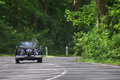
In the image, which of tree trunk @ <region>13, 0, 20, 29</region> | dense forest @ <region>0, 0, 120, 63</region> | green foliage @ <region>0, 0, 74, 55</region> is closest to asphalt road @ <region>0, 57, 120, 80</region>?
dense forest @ <region>0, 0, 120, 63</region>

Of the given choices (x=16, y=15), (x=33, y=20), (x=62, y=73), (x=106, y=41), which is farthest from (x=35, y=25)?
(x=62, y=73)

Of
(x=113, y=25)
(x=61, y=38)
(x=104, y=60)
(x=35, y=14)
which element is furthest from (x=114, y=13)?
(x=61, y=38)

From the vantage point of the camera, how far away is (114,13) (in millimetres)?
31750

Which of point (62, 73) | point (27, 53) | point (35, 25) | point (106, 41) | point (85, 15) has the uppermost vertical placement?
point (35, 25)

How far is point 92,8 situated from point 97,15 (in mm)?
1063

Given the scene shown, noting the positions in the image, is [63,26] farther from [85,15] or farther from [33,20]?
[85,15]

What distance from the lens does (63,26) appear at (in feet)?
215

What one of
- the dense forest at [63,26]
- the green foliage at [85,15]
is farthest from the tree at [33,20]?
the green foliage at [85,15]

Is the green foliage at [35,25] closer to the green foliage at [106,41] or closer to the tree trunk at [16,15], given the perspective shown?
the tree trunk at [16,15]

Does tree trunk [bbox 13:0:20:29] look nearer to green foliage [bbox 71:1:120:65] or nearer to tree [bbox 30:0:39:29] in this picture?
tree [bbox 30:0:39:29]

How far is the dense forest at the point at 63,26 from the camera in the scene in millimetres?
32531

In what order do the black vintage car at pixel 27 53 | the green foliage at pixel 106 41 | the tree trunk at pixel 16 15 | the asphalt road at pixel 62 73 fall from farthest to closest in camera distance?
the tree trunk at pixel 16 15, the green foliage at pixel 106 41, the black vintage car at pixel 27 53, the asphalt road at pixel 62 73

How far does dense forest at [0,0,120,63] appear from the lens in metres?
32.5

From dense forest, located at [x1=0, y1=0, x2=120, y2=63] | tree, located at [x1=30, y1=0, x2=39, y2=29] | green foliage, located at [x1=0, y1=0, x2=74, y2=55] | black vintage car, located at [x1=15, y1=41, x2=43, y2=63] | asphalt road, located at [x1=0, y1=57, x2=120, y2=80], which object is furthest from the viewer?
tree, located at [x1=30, y1=0, x2=39, y2=29]
